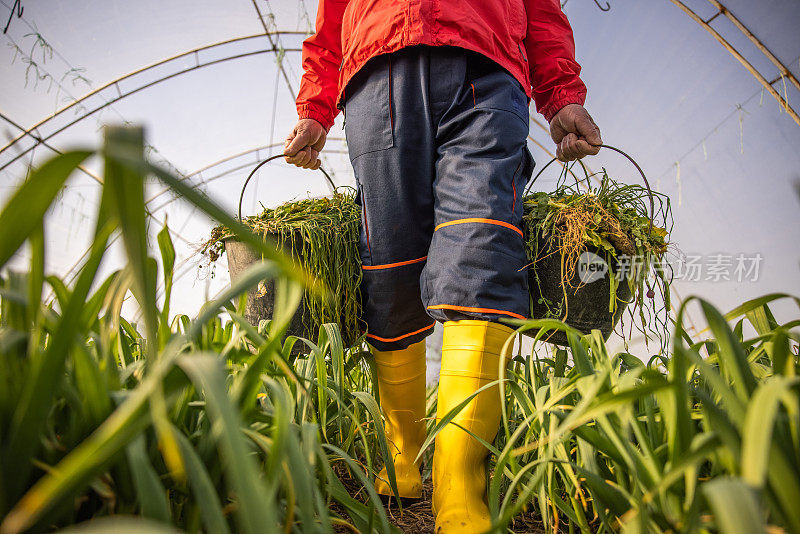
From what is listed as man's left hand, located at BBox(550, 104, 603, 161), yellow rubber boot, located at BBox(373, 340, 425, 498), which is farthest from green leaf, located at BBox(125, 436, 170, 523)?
man's left hand, located at BBox(550, 104, 603, 161)

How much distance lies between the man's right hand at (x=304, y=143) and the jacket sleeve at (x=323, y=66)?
29mm

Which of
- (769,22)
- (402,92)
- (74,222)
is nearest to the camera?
(402,92)

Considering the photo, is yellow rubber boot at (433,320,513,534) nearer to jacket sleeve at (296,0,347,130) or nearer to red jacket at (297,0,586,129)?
red jacket at (297,0,586,129)

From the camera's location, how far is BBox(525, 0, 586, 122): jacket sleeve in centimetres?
98

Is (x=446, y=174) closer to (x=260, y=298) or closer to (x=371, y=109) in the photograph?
(x=371, y=109)

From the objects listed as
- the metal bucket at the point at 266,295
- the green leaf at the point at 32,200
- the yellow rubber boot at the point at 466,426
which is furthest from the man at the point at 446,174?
the green leaf at the point at 32,200

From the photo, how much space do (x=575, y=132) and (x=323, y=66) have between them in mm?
637

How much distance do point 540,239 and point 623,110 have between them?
1.97 metres

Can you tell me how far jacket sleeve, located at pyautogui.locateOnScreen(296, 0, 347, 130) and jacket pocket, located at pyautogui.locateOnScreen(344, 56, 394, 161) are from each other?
0.15 m

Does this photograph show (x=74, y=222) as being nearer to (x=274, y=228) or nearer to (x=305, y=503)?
(x=274, y=228)

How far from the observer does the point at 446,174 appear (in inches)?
32.6

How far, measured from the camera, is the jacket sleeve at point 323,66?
1.10 metres

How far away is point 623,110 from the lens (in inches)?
97.1

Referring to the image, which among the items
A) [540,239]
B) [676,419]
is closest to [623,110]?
[540,239]
